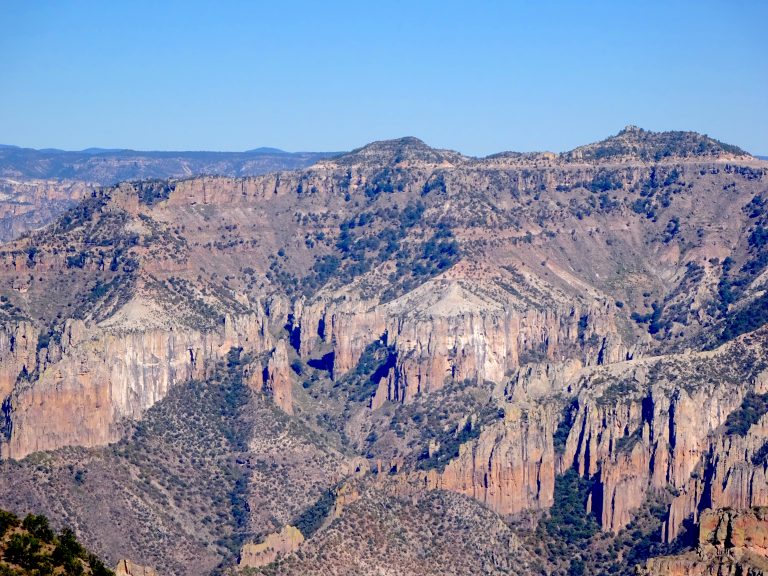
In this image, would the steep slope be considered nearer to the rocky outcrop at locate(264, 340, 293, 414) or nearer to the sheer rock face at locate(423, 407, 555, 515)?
the rocky outcrop at locate(264, 340, 293, 414)

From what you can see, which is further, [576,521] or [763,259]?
[763,259]

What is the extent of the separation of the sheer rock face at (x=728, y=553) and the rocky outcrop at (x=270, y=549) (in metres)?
21.1

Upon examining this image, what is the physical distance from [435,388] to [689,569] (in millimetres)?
72614

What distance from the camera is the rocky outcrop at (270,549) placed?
97250 mm

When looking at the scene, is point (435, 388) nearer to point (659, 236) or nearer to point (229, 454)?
point (229, 454)

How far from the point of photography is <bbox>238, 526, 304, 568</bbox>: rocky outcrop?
97.2 m

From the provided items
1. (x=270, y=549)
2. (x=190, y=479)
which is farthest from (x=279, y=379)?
(x=270, y=549)

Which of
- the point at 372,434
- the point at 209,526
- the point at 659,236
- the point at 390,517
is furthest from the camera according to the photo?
the point at 659,236

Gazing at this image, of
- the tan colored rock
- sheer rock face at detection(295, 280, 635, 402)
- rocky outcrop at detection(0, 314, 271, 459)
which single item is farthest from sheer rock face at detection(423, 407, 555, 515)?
sheer rock face at detection(295, 280, 635, 402)

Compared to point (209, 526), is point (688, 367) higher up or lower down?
higher up

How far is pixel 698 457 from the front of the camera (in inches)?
4594

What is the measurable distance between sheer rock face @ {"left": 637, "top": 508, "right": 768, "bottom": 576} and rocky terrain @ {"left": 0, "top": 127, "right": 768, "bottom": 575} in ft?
3.86

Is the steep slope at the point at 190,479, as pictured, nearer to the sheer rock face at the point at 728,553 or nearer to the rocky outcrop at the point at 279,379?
the rocky outcrop at the point at 279,379

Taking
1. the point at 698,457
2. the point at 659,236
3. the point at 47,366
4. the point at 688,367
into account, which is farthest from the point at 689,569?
the point at 659,236
